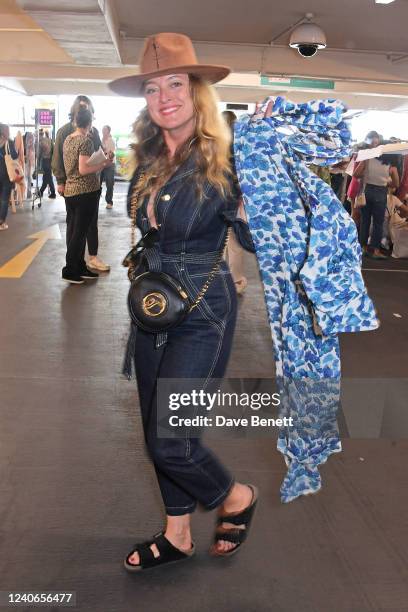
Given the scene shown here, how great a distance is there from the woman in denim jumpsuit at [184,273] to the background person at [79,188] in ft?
13.3

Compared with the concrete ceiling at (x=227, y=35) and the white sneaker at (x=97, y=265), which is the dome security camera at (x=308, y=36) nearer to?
the concrete ceiling at (x=227, y=35)

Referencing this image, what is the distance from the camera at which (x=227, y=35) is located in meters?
14.7

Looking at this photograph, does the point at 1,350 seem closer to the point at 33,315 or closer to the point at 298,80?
the point at 33,315

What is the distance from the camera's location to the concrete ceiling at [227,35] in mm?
11031

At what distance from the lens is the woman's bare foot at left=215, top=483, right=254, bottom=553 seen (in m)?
2.21

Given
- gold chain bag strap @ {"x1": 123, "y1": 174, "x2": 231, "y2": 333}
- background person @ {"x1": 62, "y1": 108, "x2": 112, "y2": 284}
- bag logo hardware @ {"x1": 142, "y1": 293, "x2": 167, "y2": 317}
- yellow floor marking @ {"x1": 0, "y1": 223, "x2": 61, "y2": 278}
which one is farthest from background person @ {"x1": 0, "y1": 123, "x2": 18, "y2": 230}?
bag logo hardware @ {"x1": 142, "y1": 293, "x2": 167, "y2": 317}

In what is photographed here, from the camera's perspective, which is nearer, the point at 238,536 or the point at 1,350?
the point at 238,536

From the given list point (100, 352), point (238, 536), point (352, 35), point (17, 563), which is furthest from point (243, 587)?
point (352, 35)

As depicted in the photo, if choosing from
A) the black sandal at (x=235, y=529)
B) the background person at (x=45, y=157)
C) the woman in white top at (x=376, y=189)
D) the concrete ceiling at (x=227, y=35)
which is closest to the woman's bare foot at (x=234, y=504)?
the black sandal at (x=235, y=529)

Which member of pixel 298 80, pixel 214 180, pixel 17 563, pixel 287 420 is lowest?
pixel 17 563

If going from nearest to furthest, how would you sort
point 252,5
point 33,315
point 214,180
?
point 214,180, point 33,315, point 252,5

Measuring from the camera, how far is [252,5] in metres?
11.4

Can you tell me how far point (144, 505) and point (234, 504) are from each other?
543 mm

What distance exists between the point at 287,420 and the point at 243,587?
→ 581mm
